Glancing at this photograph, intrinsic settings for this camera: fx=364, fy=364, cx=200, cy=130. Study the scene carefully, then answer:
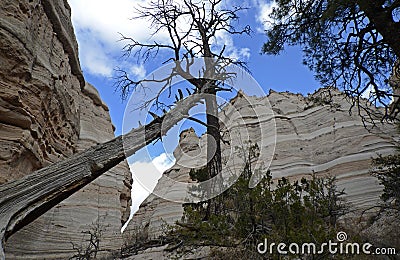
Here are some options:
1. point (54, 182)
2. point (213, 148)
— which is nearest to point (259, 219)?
point (213, 148)

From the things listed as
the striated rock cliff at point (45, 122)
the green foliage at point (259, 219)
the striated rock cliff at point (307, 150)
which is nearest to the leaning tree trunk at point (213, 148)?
the green foliage at point (259, 219)

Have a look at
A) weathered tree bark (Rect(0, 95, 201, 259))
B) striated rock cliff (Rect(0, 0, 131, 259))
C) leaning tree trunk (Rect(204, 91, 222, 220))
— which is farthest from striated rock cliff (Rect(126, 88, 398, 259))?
weathered tree bark (Rect(0, 95, 201, 259))

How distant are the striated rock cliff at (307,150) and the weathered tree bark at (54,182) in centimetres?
660

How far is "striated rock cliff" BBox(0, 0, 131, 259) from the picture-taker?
5.29 meters

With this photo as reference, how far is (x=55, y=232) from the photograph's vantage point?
801 cm

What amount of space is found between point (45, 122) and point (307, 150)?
11.5 meters

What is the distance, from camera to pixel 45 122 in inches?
267

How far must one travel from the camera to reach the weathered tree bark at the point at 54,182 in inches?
117

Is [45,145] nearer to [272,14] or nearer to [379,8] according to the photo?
[272,14]

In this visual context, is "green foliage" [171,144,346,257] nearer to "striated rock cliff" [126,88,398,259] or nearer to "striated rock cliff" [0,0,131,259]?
"striated rock cliff" [0,0,131,259]

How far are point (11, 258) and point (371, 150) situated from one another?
11722mm

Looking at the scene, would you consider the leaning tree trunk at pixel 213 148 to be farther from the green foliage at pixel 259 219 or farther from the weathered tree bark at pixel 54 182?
the weathered tree bark at pixel 54 182

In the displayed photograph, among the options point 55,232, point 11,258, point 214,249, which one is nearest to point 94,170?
point 214,249

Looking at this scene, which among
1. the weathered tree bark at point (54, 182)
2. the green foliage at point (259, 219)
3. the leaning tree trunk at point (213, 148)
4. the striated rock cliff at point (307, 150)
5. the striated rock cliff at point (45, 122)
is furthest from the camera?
the striated rock cliff at point (307, 150)
